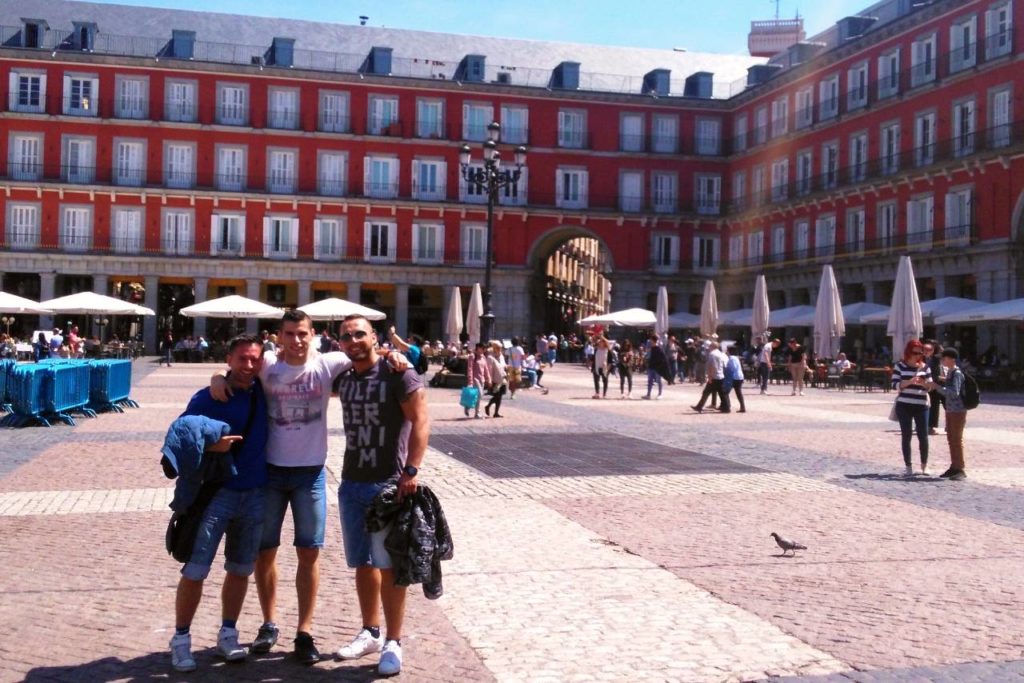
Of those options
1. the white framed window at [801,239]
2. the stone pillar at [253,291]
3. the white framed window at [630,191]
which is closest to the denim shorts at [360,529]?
the white framed window at [801,239]

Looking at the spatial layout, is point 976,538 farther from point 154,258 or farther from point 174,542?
point 154,258

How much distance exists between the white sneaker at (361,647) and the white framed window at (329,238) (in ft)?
154

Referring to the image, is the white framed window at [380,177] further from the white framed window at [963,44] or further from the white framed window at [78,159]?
the white framed window at [963,44]

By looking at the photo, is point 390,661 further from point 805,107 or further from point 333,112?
point 333,112

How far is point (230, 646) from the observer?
16.4ft

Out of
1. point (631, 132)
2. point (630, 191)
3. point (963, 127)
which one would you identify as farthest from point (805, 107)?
point (963, 127)

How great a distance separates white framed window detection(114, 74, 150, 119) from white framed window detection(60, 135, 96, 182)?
1.87 meters

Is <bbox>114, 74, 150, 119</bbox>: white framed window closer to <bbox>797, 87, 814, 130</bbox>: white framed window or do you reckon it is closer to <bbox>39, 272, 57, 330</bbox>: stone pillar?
<bbox>39, 272, 57, 330</bbox>: stone pillar

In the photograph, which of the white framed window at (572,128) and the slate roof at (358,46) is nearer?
the slate roof at (358,46)

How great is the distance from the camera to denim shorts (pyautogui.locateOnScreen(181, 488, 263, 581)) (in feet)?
16.3

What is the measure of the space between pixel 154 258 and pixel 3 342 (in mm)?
18146

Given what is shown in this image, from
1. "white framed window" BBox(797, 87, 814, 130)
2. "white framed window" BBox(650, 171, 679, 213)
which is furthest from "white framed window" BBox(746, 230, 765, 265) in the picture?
"white framed window" BBox(797, 87, 814, 130)

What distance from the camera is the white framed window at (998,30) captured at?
35438 millimetres

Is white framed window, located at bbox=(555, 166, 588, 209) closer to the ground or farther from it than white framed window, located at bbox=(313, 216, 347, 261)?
farther from it
